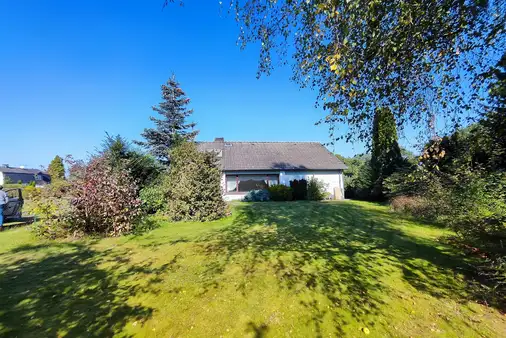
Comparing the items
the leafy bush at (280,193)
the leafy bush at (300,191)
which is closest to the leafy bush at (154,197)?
the leafy bush at (280,193)

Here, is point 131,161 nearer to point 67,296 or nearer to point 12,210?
point 12,210

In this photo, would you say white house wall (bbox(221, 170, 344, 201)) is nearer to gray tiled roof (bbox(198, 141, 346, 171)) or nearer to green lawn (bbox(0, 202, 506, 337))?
gray tiled roof (bbox(198, 141, 346, 171))

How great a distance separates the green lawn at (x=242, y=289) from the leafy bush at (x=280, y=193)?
454 inches

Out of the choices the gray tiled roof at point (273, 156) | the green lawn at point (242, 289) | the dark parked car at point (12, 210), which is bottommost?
the green lawn at point (242, 289)

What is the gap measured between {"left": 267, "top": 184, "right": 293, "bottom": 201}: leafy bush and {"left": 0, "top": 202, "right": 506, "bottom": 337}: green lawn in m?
11.5

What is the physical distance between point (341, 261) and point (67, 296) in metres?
5.05

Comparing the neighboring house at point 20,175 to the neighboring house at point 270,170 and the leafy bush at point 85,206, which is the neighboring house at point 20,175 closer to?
the neighboring house at point 270,170

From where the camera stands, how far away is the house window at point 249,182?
69.5ft

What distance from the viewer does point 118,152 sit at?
10.9m

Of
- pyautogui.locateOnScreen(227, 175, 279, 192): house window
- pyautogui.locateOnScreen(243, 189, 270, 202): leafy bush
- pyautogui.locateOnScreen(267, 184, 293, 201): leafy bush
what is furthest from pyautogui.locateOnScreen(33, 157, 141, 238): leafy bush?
pyautogui.locateOnScreen(227, 175, 279, 192): house window

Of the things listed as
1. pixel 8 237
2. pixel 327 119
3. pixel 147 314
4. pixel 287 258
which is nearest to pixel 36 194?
pixel 8 237

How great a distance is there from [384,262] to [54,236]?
9.58 metres

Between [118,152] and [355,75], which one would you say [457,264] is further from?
[118,152]

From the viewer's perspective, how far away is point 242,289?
3.94m
